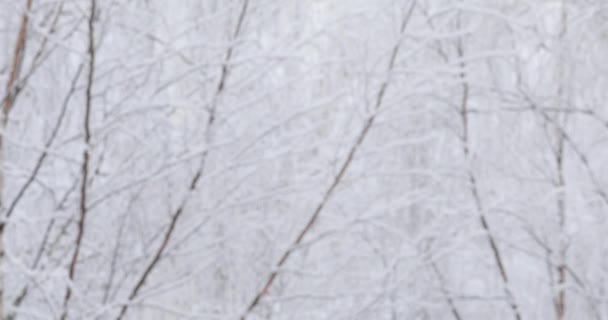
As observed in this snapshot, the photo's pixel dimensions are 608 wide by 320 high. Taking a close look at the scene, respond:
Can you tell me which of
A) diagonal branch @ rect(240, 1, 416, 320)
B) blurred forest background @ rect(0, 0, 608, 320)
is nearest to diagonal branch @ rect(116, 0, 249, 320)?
blurred forest background @ rect(0, 0, 608, 320)

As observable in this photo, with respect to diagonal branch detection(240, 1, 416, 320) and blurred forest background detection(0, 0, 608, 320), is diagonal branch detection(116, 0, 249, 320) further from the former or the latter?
diagonal branch detection(240, 1, 416, 320)

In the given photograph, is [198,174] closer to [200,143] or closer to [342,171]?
[200,143]

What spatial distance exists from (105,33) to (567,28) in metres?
2.53

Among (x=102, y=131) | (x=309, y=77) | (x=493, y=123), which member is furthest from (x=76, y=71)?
(x=493, y=123)

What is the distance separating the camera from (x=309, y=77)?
8.16 ft

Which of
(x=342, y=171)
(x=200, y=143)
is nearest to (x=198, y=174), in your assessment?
(x=200, y=143)


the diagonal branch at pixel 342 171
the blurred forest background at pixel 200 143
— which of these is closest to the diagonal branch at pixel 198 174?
the blurred forest background at pixel 200 143

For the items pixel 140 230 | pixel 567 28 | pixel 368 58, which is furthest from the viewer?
pixel 567 28

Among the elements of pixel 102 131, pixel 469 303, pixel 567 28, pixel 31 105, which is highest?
pixel 567 28

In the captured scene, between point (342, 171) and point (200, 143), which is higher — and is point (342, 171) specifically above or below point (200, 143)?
below

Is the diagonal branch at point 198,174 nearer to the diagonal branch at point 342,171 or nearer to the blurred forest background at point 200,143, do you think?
the blurred forest background at point 200,143

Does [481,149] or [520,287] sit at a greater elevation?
[481,149]

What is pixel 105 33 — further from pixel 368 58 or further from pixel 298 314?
pixel 298 314

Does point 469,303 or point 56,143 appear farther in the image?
point 469,303
